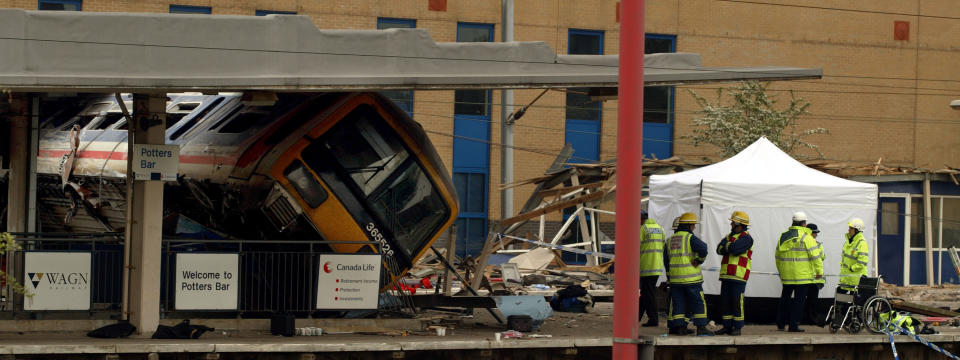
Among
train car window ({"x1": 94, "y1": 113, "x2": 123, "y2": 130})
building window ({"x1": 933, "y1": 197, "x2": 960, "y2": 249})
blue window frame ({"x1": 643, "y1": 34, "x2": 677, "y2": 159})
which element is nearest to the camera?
train car window ({"x1": 94, "y1": 113, "x2": 123, "y2": 130})

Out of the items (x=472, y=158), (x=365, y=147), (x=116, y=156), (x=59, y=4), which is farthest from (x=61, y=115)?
(x=472, y=158)

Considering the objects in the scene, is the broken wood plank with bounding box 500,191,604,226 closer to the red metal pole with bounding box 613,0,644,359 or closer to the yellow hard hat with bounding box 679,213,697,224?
the yellow hard hat with bounding box 679,213,697,224

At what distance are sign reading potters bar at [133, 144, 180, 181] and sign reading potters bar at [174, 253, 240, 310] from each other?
3.49ft

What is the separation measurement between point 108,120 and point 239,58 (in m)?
6.21

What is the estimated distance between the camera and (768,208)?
17078 mm

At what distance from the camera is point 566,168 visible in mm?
28578

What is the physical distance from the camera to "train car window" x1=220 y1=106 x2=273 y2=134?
15.5 metres

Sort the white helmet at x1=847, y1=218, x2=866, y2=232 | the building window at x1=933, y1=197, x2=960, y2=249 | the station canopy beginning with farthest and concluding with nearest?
the building window at x1=933, y1=197, x2=960, y2=249 < the white helmet at x1=847, y1=218, x2=866, y2=232 < the station canopy

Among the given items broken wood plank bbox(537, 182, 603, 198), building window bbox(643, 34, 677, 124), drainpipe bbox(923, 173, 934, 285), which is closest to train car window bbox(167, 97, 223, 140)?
broken wood plank bbox(537, 182, 603, 198)

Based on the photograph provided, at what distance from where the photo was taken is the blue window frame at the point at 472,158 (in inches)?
1384

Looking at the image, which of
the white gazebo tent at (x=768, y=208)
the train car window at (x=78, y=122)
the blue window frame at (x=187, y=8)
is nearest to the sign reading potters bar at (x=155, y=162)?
the train car window at (x=78, y=122)

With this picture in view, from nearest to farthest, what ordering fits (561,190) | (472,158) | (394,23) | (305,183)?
(305,183) → (561,190) → (394,23) → (472,158)

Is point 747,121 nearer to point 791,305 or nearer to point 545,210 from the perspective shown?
point 545,210

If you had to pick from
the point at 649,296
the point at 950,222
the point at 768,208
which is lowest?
the point at 649,296
